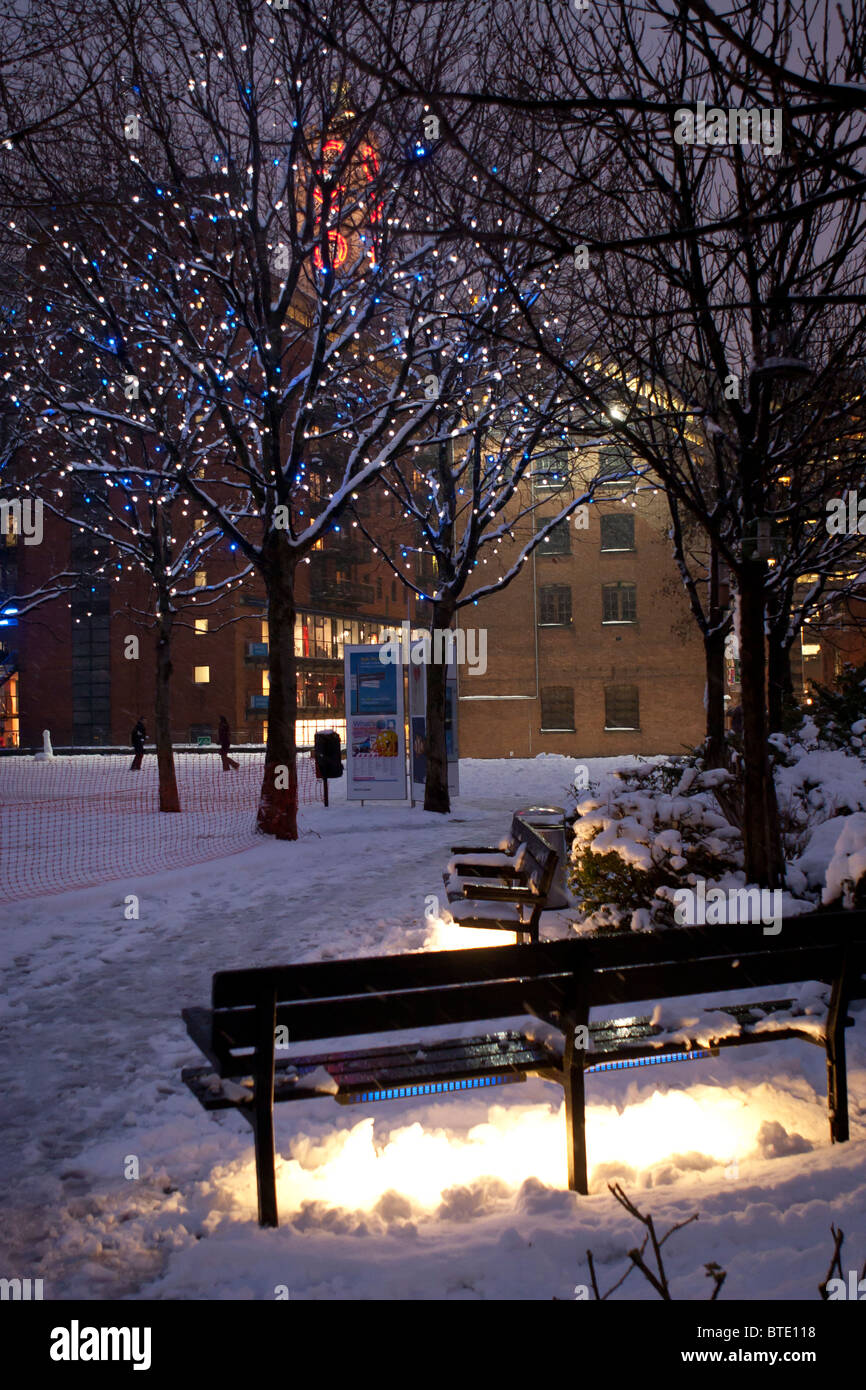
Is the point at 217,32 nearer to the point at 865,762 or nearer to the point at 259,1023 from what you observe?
the point at 865,762

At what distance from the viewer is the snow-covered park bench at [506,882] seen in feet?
25.6

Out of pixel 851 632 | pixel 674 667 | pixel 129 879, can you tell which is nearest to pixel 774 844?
pixel 129 879

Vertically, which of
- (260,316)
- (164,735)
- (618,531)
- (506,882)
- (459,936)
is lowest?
(459,936)

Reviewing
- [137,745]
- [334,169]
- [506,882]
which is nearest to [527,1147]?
[506,882]

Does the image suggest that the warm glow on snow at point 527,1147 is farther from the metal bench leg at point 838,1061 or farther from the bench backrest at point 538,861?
the bench backrest at point 538,861

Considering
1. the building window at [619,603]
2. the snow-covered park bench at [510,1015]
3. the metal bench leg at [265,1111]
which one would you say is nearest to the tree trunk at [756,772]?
the snow-covered park bench at [510,1015]

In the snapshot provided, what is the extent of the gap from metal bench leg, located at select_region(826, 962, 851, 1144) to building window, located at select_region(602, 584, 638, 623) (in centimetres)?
3930

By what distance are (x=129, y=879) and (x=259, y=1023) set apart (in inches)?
347

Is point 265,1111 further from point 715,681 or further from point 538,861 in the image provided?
point 715,681

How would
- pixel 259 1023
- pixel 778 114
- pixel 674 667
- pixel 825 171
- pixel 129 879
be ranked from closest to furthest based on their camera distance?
pixel 259 1023
pixel 778 114
pixel 825 171
pixel 129 879
pixel 674 667

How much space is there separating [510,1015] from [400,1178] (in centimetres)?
83

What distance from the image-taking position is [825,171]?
643 centimetres

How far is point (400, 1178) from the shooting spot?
416 centimetres

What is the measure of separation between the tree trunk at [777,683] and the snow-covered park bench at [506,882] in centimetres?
673
